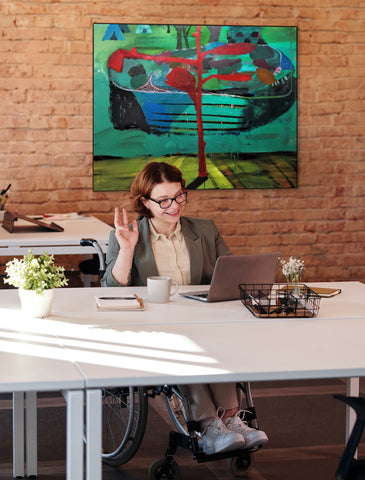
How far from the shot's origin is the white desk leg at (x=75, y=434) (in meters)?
1.82

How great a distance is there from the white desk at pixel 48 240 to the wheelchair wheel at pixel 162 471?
68.9 inches

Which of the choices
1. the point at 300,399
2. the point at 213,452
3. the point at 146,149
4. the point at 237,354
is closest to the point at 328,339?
the point at 237,354

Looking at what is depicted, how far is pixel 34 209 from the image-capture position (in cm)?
609

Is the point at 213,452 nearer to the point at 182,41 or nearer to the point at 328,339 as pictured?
the point at 328,339

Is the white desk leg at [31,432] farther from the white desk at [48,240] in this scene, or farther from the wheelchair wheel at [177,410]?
the white desk at [48,240]

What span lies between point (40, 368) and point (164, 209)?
4.88 feet

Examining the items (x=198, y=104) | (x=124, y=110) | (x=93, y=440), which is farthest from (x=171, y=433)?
(x=198, y=104)

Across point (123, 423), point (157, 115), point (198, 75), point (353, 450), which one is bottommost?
point (123, 423)

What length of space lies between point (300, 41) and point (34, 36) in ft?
7.14

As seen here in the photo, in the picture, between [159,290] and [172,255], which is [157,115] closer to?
[172,255]

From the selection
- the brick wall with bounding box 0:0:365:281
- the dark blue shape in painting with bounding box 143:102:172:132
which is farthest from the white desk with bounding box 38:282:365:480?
the dark blue shape in painting with bounding box 143:102:172:132

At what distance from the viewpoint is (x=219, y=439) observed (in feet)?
8.37

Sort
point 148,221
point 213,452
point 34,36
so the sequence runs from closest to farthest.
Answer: point 213,452, point 148,221, point 34,36

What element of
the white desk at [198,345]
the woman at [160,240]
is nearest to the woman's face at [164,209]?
the woman at [160,240]
